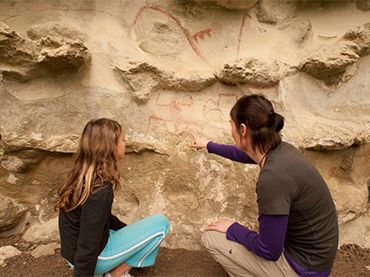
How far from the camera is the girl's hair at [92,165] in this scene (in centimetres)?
179

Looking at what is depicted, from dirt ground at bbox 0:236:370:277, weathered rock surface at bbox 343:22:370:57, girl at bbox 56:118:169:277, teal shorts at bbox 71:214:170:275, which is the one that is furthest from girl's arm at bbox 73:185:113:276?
weathered rock surface at bbox 343:22:370:57

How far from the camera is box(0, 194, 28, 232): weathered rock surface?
2.54 metres

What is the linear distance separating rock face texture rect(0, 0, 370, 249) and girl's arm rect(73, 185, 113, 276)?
0.82 m

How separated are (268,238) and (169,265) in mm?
877

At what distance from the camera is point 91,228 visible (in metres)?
1.76

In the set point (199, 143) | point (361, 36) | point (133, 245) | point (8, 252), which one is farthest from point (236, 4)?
point (8, 252)

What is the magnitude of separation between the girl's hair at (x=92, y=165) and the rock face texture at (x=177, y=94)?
71 centimetres

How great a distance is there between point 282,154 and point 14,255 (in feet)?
6.04

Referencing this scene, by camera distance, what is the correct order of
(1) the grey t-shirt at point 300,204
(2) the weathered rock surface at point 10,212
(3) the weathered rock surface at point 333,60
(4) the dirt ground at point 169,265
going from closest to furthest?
(1) the grey t-shirt at point 300,204 < (4) the dirt ground at point 169,265 < (2) the weathered rock surface at point 10,212 < (3) the weathered rock surface at point 333,60

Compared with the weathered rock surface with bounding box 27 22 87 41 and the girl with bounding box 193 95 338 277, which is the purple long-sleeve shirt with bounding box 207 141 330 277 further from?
the weathered rock surface with bounding box 27 22 87 41

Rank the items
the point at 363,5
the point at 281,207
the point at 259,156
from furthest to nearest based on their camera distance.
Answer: the point at 363,5
the point at 259,156
the point at 281,207

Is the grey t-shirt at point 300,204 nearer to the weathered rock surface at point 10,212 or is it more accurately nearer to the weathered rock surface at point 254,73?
the weathered rock surface at point 254,73

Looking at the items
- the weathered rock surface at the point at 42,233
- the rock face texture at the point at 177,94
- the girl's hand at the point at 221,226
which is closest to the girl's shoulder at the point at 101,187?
the girl's hand at the point at 221,226

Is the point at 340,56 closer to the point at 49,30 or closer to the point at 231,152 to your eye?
the point at 231,152
